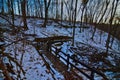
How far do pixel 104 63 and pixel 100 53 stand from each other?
3931mm

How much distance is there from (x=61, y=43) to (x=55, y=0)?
27719mm

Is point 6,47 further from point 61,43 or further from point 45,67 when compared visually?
point 61,43

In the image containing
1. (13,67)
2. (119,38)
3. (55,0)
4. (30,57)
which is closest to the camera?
(13,67)

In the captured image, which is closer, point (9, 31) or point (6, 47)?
point (6, 47)

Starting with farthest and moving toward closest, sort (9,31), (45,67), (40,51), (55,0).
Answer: (55,0) → (9,31) → (40,51) → (45,67)

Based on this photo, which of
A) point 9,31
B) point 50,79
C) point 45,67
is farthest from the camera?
point 9,31

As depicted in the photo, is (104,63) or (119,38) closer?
(104,63)

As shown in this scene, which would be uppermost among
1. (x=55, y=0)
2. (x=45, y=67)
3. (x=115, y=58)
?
(x=55, y=0)

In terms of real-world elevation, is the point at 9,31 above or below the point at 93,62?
above

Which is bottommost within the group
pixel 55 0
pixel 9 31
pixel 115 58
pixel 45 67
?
pixel 115 58

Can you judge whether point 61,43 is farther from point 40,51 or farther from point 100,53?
point 40,51

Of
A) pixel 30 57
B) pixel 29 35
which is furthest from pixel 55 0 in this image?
pixel 30 57

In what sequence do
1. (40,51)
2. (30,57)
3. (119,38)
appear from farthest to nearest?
(119,38) < (40,51) < (30,57)

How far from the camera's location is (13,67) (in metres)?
12.6
